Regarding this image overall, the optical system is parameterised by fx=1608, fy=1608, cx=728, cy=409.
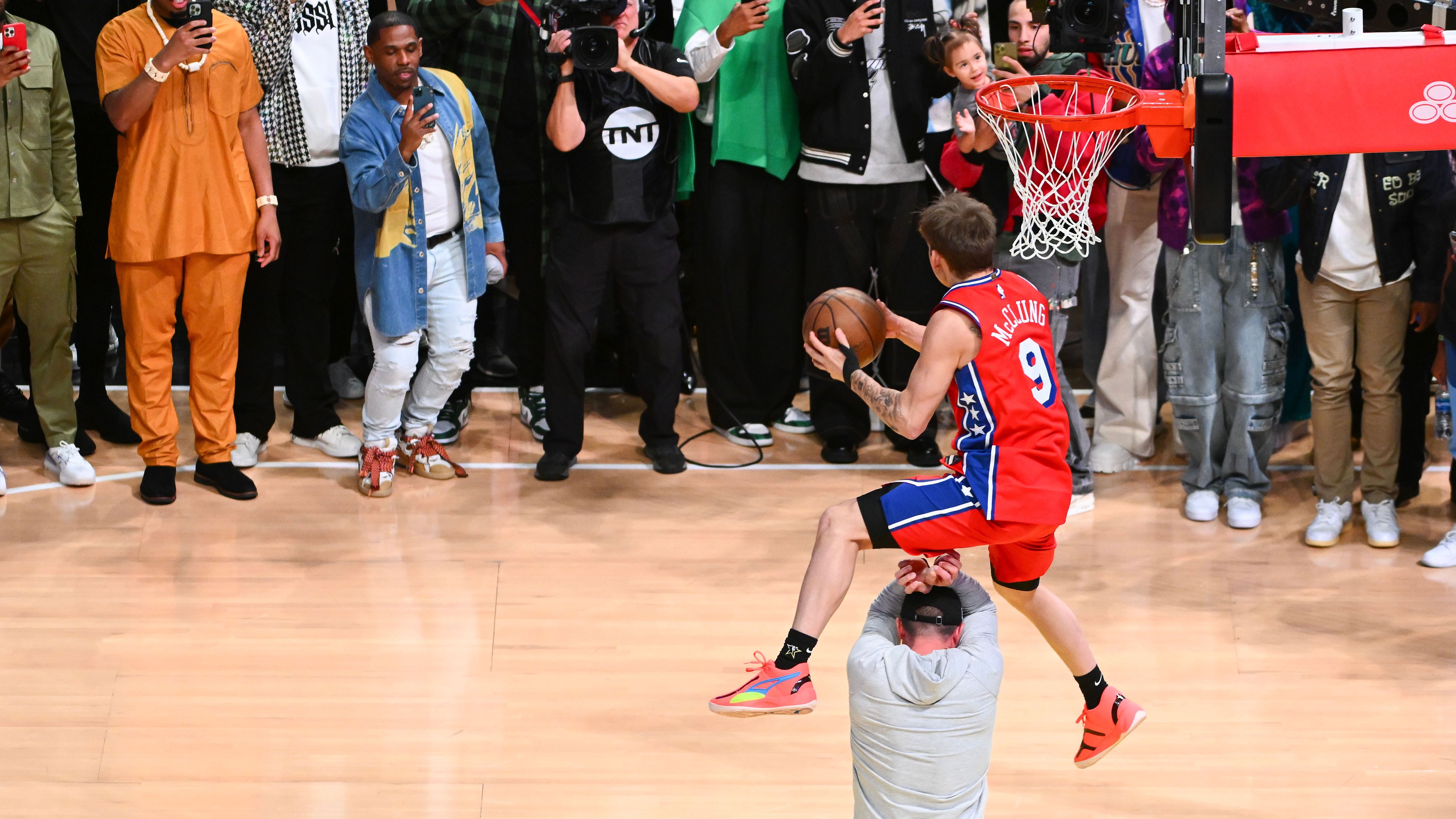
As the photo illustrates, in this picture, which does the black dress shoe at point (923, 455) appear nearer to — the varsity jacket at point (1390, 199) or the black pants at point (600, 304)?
the black pants at point (600, 304)

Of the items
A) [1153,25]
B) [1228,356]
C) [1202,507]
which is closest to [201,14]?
[1153,25]

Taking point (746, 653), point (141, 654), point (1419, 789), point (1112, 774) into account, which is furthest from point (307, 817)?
point (1419, 789)

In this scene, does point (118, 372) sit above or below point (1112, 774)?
above

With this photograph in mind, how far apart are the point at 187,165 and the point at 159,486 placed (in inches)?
52.5

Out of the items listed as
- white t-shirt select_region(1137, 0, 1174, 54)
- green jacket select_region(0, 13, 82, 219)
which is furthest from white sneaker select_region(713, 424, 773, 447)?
green jacket select_region(0, 13, 82, 219)

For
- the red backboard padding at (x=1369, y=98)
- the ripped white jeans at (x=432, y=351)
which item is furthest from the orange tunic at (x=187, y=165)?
the red backboard padding at (x=1369, y=98)

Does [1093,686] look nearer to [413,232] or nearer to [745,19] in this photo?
[745,19]

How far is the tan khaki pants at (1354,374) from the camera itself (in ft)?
20.9

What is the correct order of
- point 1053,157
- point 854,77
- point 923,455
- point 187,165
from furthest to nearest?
point 923,455 < point 854,77 < point 187,165 < point 1053,157

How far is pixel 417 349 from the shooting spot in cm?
693

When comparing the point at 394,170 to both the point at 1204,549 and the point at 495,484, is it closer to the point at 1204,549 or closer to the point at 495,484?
the point at 495,484

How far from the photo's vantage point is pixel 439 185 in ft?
21.7

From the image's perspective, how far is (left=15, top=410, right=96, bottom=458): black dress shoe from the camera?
7035 mm

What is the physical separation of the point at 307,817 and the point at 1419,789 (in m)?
3.30
